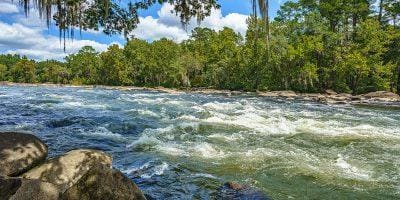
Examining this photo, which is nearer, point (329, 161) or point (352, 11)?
point (329, 161)

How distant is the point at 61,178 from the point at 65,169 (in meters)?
0.22

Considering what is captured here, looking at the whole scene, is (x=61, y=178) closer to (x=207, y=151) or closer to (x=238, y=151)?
(x=207, y=151)

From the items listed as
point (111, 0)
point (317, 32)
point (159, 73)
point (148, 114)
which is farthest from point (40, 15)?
Answer: point (159, 73)

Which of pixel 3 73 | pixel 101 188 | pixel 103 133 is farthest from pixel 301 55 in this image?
pixel 3 73

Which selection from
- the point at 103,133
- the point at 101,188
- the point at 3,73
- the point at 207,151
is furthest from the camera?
the point at 3,73

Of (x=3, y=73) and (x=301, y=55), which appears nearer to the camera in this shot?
(x=301, y=55)

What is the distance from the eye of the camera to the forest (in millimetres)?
51906

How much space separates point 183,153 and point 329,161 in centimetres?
426

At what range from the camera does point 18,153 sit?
7574 millimetres

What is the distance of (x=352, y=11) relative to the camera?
59.5 metres

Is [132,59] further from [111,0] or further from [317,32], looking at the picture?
[111,0]

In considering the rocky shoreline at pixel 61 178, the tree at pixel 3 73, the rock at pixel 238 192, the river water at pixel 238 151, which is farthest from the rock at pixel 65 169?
the tree at pixel 3 73

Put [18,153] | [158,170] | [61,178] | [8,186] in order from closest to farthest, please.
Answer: [8,186] < [61,178] < [18,153] < [158,170]

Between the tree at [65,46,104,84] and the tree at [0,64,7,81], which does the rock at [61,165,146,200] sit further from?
the tree at [0,64,7,81]
